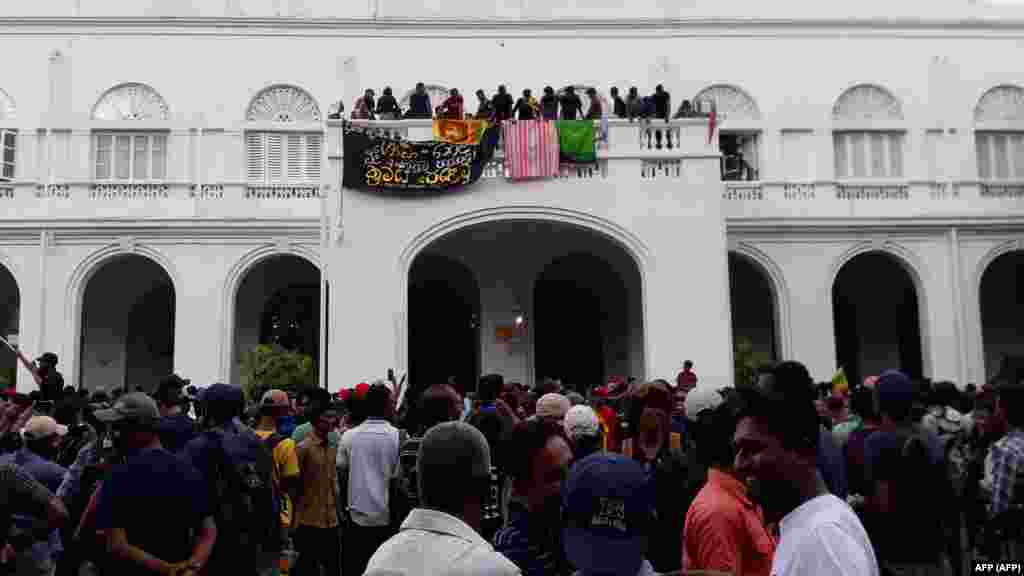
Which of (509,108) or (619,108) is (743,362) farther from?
(509,108)

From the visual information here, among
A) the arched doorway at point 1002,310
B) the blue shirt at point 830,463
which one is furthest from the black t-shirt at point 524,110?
the blue shirt at point 830,463

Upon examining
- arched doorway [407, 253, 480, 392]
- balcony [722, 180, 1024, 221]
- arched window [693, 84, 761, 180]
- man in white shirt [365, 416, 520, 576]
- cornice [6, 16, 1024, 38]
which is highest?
cornice [6, 16, 1024, 38]

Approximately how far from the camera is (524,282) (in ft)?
70.7

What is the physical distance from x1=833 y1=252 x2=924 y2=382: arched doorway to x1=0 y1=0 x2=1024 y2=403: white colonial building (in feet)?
0.24

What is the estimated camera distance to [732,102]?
79.4ft

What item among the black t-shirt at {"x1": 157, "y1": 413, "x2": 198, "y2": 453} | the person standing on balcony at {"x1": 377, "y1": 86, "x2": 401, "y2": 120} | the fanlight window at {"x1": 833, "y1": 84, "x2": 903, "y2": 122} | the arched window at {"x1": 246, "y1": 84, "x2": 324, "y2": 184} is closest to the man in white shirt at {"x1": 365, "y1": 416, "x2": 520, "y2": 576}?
the black t-shirt at {"x1": 157, "y1": 413, "x2": 198, "y2": 453}

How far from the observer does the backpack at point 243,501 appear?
564cm

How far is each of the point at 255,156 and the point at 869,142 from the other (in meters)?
15.9

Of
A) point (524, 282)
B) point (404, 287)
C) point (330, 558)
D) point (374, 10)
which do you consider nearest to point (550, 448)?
point (330, 558)

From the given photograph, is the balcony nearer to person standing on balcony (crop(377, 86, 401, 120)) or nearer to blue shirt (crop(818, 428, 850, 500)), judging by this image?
person standing on balcony (crop(377, 86, 401, 120))

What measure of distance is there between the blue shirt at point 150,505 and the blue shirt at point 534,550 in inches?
76.4

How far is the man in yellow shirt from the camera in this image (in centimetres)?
725
